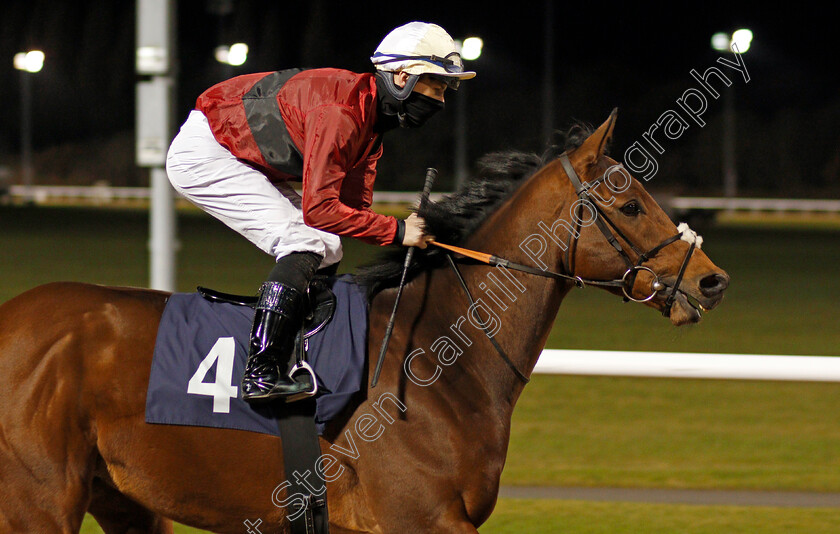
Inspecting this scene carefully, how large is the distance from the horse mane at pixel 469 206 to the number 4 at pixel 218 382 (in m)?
0.46

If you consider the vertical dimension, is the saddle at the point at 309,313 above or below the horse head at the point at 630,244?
below

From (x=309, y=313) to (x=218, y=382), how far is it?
32 cm

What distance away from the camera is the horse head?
9.20 feet

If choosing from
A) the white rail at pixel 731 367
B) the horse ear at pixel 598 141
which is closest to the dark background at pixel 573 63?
the white rail at pixel 731 367

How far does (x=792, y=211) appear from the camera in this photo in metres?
31.8

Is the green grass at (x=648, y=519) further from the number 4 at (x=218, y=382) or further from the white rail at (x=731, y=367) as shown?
the number 4 at (x=218, y=382)

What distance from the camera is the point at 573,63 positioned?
4266 centimetres

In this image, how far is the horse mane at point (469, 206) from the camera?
9.66 ft

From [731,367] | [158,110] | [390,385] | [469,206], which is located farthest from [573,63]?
[390,385]

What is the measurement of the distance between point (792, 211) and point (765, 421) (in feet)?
90.7

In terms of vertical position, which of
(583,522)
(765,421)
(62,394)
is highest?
(62,394)

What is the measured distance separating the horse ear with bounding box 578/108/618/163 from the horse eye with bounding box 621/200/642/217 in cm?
16

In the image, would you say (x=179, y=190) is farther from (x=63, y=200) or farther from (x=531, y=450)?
(x=63, y=200)

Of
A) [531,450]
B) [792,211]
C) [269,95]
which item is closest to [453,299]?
[269,95]
